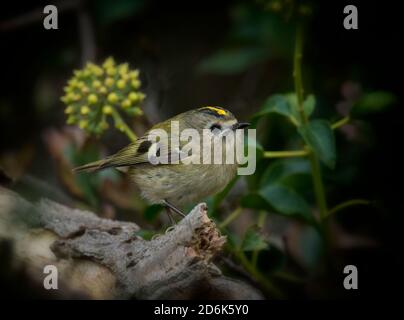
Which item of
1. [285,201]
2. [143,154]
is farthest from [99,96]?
[285,201]

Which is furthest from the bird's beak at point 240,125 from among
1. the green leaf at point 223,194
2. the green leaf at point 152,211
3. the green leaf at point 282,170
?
the green leaf at point 152,211

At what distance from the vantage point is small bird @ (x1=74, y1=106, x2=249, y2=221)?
8.42 feet

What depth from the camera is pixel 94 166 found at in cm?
281

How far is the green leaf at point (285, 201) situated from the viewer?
2.64 metres

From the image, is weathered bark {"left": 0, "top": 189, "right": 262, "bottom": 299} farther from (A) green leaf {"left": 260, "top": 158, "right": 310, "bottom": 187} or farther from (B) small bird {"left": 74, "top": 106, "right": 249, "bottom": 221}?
(A) green leaf {"left": 260, "top": 158, "right": 310, "bottom": 187}

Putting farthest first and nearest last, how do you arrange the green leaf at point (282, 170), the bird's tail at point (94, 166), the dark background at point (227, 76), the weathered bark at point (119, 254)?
the dark background at point (227, 76), the green leaf at point (282, 170), the bird's tail at point (94, 166), the weathered bark at point (119, 254)

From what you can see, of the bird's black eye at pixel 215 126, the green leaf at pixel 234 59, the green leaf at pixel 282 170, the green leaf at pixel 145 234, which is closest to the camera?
the green leaf at pixel 145 234

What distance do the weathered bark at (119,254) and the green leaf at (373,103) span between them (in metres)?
0.86

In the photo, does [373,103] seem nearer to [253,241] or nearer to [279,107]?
[279,107]

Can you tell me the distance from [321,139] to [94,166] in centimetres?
102

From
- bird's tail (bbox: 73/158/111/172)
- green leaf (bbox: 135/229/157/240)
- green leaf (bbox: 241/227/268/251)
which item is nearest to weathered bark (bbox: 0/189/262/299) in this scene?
green leaf (bbox: 135/229/157/240)

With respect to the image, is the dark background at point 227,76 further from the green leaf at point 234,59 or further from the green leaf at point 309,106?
the green leaf at point 309,106

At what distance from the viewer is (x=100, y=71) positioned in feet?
8.39
